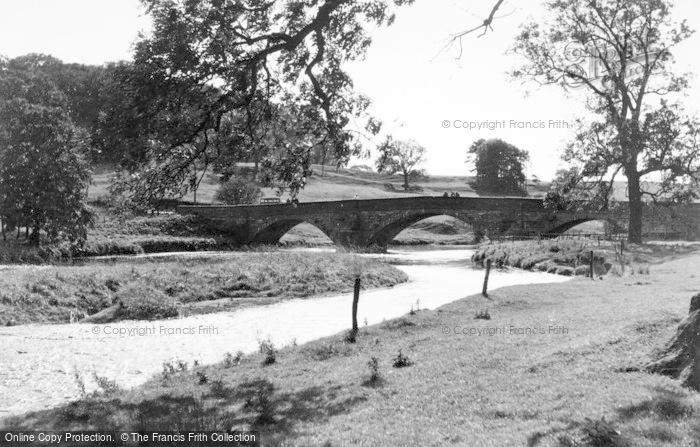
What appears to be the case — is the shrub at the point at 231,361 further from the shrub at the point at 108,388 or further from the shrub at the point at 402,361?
the shrub at the point at 402,361

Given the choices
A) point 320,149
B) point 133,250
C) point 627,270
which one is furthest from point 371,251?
point 320,149

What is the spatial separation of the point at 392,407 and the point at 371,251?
55179 mm

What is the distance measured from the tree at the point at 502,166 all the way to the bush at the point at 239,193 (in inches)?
2025

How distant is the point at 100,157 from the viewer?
1236 cm

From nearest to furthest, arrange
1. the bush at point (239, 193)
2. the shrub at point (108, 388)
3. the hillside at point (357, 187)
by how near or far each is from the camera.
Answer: the shrub at point (108, 388) < the bush at point (239, 193) < the hillside at point (357, 187)

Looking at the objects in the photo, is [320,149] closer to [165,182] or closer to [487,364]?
[165,182]

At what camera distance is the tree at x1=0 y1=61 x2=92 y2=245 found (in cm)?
4431

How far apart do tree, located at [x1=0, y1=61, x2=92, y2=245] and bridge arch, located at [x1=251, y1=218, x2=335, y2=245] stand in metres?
28.1

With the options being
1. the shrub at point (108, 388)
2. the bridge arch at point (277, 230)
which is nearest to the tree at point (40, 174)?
the bridge arch at point (277, 230)

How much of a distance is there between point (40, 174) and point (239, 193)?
42886 millimetres

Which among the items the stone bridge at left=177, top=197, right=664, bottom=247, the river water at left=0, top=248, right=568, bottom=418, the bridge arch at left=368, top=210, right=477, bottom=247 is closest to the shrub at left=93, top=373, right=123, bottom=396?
the river water at left=0, top=248, right=568, bottom=418

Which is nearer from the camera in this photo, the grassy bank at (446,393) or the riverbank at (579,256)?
the grassy bank at (446,393)

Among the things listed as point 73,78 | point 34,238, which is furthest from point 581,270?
point 73,78

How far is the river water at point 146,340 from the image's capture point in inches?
525
